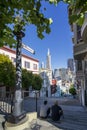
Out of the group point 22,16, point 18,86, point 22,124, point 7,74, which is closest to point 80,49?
point 22,124

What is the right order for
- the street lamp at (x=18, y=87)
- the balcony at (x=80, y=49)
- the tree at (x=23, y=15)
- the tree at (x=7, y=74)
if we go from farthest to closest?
the tree at (x=7, y=74)
the balcony at (x=80, y=49)
the street lamp at (x=18, y=87)
the tree at (x=23, y=15)

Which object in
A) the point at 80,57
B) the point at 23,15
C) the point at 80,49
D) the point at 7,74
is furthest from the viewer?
the point at 7,74

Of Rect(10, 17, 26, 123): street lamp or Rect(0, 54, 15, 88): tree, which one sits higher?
Rect(0, 54, 15, 88): tree

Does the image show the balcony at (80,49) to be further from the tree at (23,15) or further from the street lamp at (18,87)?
the tree at (23,15)

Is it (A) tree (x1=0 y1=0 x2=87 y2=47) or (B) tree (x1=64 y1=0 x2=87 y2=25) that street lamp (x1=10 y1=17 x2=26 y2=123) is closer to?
(A) tree (x1=0 y1=0 x2=87 y2=47)

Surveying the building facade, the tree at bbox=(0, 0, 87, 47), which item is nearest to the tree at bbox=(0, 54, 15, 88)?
the building facade

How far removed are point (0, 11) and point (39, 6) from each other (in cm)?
75

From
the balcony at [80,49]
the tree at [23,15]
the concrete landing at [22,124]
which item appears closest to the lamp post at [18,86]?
the concrete landing at [22,124]

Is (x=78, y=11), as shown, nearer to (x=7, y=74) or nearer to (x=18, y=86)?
(x=18, y=86)

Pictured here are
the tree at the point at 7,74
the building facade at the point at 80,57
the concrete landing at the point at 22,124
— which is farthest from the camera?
the tree at the point at 7,74

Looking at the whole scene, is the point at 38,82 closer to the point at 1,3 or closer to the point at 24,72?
the point at 24,72

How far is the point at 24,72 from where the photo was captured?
53312mm

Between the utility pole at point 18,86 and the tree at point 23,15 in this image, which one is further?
the utility pole at point 18,86

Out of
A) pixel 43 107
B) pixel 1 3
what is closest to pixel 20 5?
pixel 1 3
